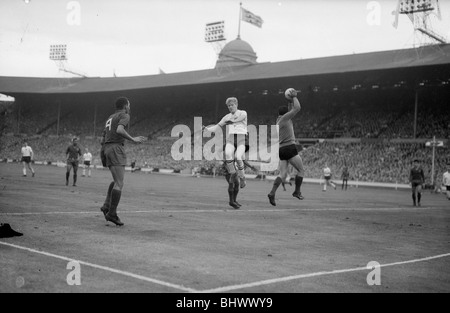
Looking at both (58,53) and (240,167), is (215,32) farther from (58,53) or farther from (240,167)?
(240,167)

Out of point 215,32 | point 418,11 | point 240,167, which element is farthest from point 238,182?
point 215,32

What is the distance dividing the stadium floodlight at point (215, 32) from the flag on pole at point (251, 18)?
2.83 meters

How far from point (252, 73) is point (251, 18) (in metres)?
14.8

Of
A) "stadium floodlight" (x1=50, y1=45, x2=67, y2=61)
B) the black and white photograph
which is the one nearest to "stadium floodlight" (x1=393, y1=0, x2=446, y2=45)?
the black and white photograph

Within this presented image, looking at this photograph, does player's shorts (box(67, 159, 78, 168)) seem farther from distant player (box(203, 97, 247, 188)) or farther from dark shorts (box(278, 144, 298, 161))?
dark shorts (box(278, 144, 298, 161))

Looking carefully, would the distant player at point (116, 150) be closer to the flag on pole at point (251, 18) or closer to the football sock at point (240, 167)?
the football sock at point (240, 167)

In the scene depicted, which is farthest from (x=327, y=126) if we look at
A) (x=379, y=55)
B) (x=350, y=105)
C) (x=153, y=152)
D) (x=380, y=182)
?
(x=153, y=152)

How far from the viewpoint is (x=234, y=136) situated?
10906 mm

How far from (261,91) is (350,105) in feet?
36.6

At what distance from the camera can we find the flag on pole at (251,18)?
6070 centimetres

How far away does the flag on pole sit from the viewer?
6070 centimetres

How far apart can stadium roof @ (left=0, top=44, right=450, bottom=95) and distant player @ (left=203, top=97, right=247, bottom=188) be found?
29059 millimetres

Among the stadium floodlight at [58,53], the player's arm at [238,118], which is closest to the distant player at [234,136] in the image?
the player's arm at [238,118]
